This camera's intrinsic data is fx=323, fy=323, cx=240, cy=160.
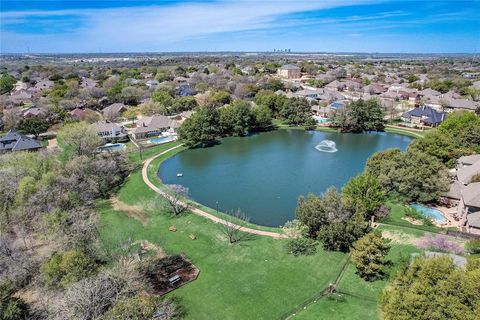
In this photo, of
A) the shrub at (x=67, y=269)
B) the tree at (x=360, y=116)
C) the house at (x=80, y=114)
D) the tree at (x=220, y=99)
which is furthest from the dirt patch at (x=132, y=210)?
the tree at (x=220, y=99)

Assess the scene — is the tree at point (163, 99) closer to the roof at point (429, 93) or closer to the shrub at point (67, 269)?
the shrub at point (67, 269)

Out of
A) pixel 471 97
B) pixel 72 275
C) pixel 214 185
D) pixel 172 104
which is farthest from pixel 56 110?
pixel 471 97

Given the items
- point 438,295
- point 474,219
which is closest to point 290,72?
point 474,219

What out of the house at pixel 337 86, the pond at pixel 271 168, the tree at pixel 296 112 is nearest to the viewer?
the pond at pixel 271 168

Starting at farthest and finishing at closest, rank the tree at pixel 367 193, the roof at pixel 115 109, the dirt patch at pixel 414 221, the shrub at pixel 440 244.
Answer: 1. the roof at pixel 115 109
2. the dirt patch at pixel 414 221
3. the tree at pixel 367 193
4. the shrub at pixel 440 244

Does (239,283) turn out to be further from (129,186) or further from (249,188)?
(129,186)

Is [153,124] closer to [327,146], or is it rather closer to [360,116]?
[327,146]

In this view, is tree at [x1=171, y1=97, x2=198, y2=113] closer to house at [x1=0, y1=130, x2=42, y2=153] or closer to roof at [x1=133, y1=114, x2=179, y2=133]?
roof at [x1=133, y1=114, x2=179, y2=133]
